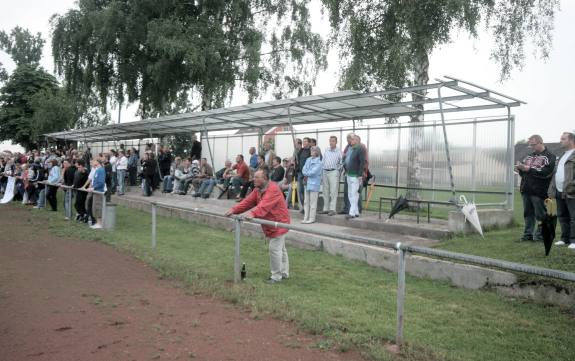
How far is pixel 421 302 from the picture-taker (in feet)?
20.2

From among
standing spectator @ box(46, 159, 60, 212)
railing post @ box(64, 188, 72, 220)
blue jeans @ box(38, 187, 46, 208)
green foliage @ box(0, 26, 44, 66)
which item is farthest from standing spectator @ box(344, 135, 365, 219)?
green foliage @ box(0, 26, 44, 66)

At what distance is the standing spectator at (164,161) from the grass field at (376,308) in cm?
1055

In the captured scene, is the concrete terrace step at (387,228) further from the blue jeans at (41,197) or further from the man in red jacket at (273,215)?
the blue jeans at (41,197)

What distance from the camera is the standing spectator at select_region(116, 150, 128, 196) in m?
20.6

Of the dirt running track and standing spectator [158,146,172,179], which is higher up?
Result: standing spectator [158,146,172,179]

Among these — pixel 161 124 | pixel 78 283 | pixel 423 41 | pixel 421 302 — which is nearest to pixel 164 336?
pixel 78 283

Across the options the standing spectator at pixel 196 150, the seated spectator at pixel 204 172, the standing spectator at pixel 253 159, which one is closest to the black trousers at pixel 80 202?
the seated spectator at pixel 204 172

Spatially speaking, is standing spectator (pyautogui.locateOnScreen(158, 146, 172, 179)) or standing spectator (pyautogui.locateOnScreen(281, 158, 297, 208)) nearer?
standing spectator (pyautogui.locateOnScreen(281, 158, 297, 208))

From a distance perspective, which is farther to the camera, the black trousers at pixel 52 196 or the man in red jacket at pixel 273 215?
the black trousers at pixel 52 196

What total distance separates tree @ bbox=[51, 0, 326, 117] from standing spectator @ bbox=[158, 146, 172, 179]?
4920 millimetres

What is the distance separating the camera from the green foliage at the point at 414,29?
1391 cm

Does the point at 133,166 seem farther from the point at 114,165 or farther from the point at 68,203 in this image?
the point at 68,203

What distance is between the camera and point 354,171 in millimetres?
11211

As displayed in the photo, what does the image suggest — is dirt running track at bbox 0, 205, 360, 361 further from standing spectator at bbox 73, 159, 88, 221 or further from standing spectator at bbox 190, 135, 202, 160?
standing spectator at bbox 190, 135, 202, 160
